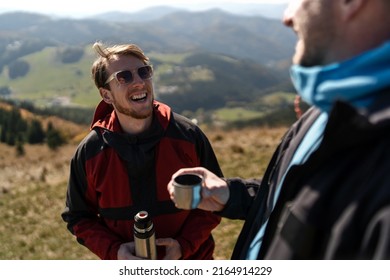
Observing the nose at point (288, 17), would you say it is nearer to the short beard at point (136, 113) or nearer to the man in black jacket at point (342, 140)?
the man in black jacket at point (342, 140)

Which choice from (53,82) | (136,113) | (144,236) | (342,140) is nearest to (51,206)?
(136,113)

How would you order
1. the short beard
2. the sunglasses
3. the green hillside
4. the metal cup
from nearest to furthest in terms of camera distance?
1. the metal cup
2. the short beard
3. the sunglasses
4. the green hillside

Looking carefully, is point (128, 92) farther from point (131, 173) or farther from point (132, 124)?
point (131, 173)

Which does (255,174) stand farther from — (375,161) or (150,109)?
(375,161)

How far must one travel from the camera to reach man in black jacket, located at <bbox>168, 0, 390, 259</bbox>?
1.00 metres

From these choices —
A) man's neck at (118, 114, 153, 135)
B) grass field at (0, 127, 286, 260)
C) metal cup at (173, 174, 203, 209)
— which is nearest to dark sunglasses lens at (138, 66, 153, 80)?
man's neck at (118, 114, 153, 135)

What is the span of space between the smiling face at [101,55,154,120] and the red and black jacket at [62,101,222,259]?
0.14m

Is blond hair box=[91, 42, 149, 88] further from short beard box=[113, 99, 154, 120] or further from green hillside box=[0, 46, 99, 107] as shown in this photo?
green hillside box=[0, 46, 99, 107]

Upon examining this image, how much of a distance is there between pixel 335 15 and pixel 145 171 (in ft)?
6.05

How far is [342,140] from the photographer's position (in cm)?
111

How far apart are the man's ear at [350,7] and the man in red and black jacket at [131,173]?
1807 mm

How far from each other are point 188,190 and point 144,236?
0.69 metres

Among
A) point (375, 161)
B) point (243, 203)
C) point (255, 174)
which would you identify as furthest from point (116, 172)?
point (255, 174)
